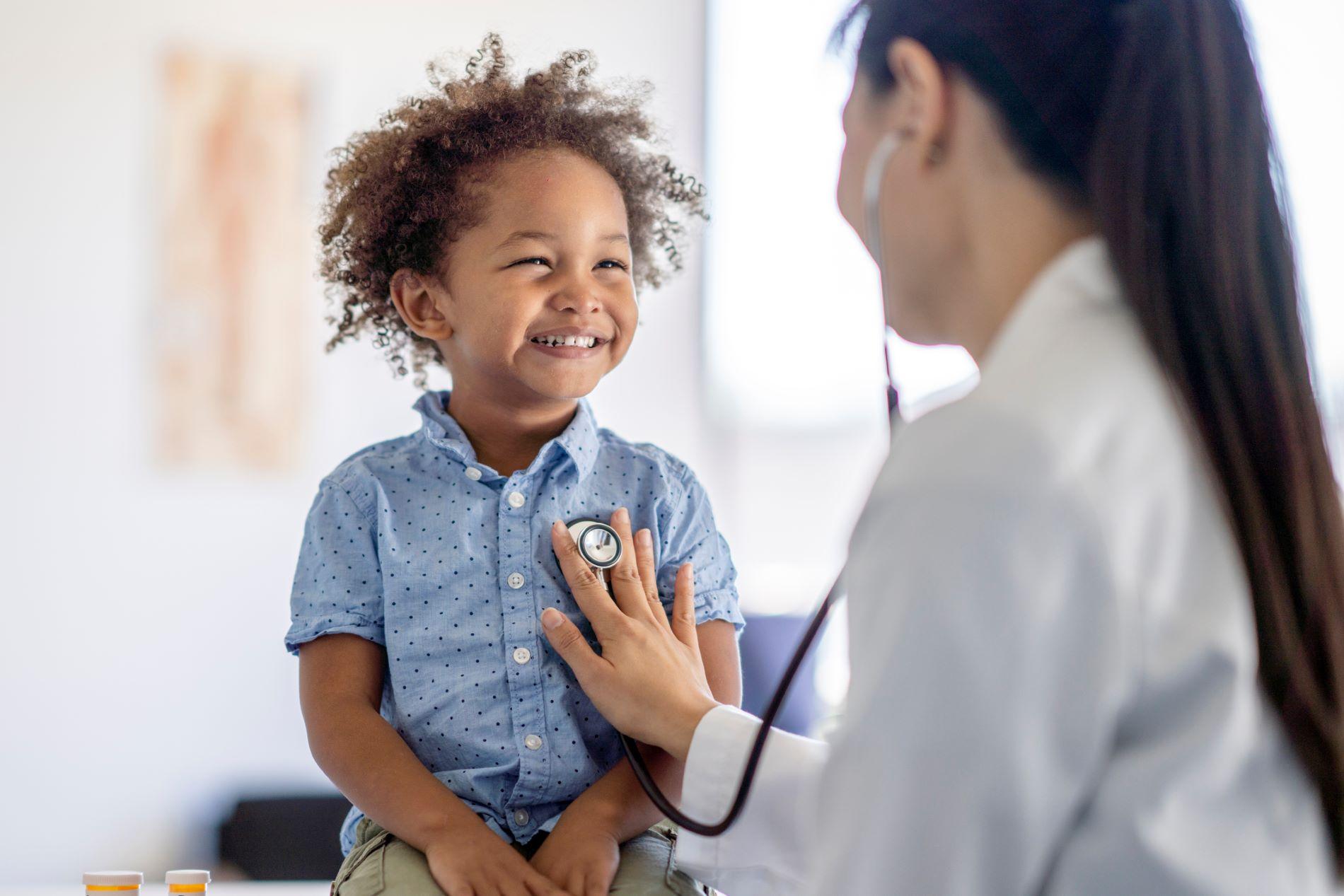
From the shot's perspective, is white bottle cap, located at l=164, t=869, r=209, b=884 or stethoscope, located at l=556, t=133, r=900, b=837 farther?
white bottle cap, located at l=164, t=869, r=209, b=884

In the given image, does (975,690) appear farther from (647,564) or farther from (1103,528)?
(647,564)

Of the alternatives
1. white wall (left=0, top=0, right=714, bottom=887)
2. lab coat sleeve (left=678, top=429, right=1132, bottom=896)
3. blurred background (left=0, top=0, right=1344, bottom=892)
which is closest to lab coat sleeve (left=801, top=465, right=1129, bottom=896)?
lab coat sleeve (left=678, top=429, right=1132, bottom=896)

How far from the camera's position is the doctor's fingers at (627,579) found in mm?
1358

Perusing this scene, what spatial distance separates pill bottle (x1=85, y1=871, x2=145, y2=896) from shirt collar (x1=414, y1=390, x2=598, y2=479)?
587 mm

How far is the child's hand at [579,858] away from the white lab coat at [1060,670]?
1.85 feet

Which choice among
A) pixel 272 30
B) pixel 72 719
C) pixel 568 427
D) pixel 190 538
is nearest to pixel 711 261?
pixel 272 30

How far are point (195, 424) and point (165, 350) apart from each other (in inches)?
9.1

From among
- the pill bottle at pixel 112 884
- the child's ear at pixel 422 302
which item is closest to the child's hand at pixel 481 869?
the pill bottle at pixel 112 884

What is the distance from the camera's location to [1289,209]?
815mm

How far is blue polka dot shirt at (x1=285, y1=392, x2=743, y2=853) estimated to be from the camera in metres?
1.39

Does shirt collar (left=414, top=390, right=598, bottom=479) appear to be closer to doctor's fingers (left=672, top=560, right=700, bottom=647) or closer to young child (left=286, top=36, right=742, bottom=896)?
young child (left=286, top=36, right=742, bottom=896)

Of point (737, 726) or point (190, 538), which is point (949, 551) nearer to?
point (737, 726)

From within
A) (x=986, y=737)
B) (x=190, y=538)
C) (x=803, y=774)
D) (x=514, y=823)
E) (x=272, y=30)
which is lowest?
(x=190, y=538)

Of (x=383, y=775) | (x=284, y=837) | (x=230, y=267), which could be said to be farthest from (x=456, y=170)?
(x=284, y=837)
